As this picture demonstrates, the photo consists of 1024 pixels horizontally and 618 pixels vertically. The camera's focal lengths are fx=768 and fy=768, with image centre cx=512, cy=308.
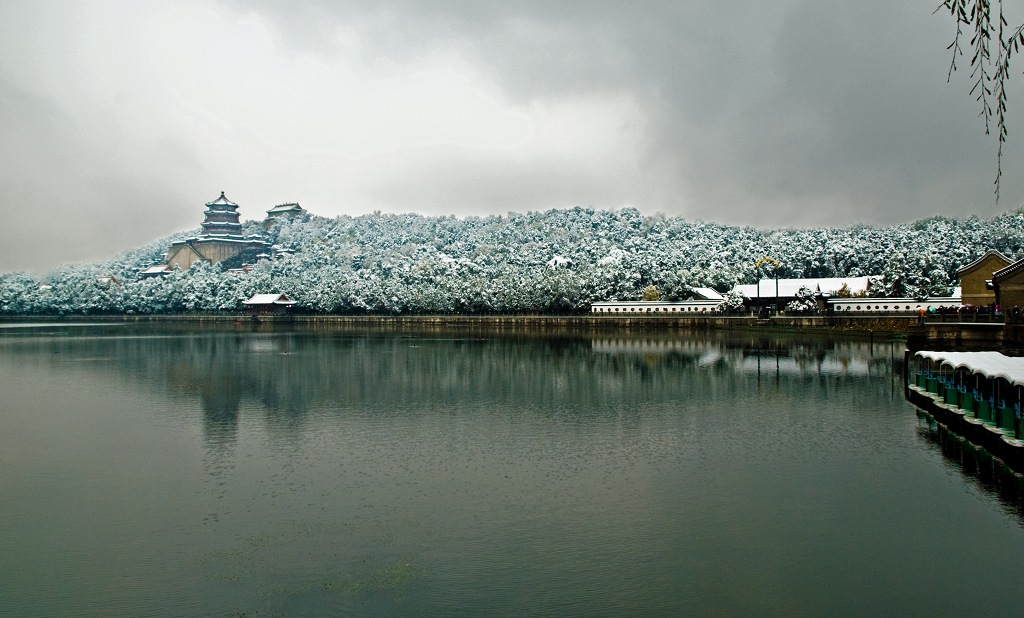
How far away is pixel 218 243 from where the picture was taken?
11894cm

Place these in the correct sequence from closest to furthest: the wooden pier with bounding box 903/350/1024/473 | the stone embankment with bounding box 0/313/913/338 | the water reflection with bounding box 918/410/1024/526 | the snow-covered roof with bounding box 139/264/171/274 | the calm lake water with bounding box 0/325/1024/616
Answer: the calm lake water with bounding box 0/325/1024/616 < the water reflection with bounding box 918/410/1024/526 < the wooden pier with bounding box 903/350/1024/473 < the stone embankment with bounding box 0/313/913/338 < the snow-covered roof with bounding box 139/264/171/274

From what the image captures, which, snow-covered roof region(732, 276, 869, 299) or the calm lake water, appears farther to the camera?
snow-covered roof region(732, 276, 869, 299)

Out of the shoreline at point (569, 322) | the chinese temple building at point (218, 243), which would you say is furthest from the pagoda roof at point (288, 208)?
the shoreline at point (569, 322)

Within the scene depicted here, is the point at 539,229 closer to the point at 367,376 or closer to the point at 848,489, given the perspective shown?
the point at 367,376

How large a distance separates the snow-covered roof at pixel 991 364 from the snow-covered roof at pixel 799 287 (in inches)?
1713

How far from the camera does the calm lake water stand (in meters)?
8.77

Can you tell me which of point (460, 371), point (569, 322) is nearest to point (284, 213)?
point (569, 322)

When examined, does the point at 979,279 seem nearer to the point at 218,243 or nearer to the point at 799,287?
the point at 799,287

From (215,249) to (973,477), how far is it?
119 meters

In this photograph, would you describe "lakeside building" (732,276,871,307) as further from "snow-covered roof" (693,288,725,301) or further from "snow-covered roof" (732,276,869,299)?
"snow-covered roof" (693,288,725,301)

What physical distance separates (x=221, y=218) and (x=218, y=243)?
16.9ft

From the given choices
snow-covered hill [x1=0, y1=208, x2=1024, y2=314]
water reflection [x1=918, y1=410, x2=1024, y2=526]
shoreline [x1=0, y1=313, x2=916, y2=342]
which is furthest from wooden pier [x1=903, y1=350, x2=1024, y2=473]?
snow-covered hill [x1=0, y1=208, x2=1024, y2=314]

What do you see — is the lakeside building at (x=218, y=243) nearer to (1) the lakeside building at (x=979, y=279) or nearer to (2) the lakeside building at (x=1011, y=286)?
(1) the lakeside building at (x=979, y=279)

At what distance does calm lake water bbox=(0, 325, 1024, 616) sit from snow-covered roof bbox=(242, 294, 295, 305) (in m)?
65.3
